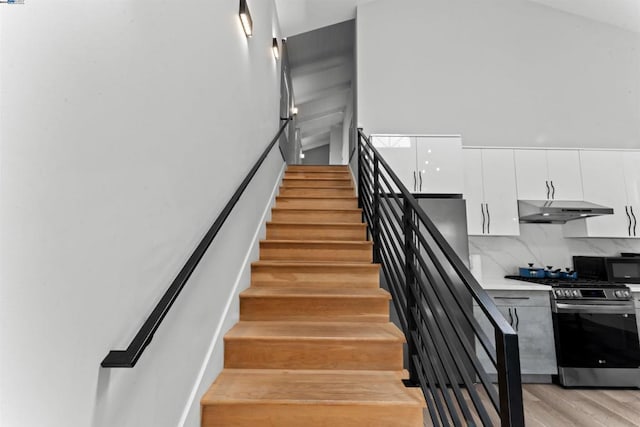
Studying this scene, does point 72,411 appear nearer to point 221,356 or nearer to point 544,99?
point 221,356

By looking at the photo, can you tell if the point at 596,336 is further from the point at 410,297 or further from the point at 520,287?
the point at 410,297

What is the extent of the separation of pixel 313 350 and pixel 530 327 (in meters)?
2.74

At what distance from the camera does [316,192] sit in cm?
407

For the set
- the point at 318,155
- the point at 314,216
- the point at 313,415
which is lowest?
the point at 313,415

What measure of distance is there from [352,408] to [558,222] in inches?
156

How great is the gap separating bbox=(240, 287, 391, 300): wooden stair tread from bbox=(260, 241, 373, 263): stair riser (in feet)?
1.48

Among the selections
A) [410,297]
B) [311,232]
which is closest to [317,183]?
[311,232]

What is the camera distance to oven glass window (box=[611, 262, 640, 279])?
3656mm

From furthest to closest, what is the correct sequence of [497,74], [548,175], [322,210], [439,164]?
[497,74] → [548,175] → [439,164] → [322,210]

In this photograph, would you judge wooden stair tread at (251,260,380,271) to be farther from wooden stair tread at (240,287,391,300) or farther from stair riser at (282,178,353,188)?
stair riser at (282,178,353,188)

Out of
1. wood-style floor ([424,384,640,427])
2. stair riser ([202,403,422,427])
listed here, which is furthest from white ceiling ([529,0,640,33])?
stair riser ([202,403,422,427])

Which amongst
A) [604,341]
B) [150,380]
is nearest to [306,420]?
[150,380]

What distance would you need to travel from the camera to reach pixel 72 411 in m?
0.65

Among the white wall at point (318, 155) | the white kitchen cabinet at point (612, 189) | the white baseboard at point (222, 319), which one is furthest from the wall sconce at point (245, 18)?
the white wall at point (318, 155)
